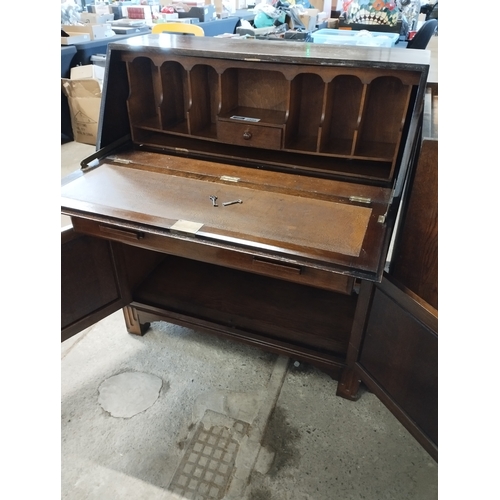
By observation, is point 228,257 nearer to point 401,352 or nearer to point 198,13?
point 401,352

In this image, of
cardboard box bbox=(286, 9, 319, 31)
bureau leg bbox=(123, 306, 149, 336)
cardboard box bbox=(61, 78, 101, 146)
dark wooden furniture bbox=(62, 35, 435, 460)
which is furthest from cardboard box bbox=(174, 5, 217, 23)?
bureau leg bbox=(123, 306, 149, 336)

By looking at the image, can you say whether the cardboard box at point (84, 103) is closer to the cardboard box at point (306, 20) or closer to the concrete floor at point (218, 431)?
the concrete floor at point (218, 431)

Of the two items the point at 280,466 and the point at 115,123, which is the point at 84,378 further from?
the point at 115,123

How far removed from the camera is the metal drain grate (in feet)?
4.06

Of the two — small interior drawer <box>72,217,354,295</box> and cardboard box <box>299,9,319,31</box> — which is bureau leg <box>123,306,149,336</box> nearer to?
small interior drawer <box>72,217,354,295</box>

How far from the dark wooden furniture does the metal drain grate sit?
13.7 inches

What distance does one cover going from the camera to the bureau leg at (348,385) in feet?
4.83

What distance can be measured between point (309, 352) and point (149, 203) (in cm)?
78

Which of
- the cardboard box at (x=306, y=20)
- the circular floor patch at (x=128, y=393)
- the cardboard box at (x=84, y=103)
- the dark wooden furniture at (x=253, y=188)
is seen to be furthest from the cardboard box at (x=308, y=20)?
the circular floor patch at (x=128, y=393)

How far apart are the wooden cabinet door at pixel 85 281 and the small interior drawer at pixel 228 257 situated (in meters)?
0.10

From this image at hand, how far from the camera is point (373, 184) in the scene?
1294 mm

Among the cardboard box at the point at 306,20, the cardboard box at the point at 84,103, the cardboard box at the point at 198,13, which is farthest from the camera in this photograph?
the cardboard box at the point at 198,13

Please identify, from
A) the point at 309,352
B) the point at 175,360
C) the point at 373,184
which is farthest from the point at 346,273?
the point at 175,360
